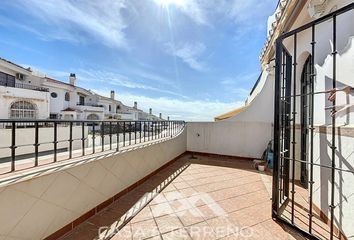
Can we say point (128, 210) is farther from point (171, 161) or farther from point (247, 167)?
point (247, 167)

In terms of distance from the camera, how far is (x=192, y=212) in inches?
102

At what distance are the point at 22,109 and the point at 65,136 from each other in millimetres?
10496

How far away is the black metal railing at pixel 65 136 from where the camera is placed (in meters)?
1.94

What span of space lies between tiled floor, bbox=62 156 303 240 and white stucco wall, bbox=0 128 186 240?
0.77 ft

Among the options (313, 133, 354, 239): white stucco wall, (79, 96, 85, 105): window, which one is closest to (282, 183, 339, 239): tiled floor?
(313, 133, 354, 239): white stucco wall

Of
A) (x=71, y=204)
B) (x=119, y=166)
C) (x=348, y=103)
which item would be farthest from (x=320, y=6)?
(x=71, y=204)

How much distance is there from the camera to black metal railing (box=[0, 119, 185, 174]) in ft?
6.37

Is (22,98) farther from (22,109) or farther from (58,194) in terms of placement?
(58,194)

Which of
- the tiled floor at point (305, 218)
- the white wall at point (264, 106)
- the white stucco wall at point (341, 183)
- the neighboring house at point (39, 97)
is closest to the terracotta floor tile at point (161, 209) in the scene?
the tiled floor at point (305, 218)

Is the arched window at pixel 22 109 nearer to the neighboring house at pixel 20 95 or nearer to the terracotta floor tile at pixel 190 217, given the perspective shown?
the neighboring house at pixel 20 95

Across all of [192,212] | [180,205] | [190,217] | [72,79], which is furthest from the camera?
[72,79]

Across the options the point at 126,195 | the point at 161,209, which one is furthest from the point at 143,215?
the point at 126,195

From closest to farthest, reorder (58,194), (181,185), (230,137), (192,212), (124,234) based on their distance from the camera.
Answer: (58,194)
(124,234)
(192,212)
(181,185)
(230,137)

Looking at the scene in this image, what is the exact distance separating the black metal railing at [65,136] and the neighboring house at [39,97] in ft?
10.9
